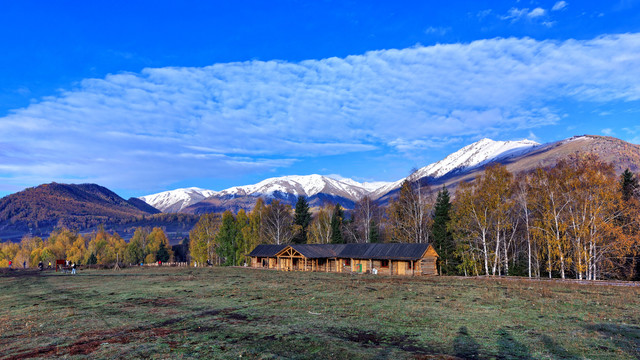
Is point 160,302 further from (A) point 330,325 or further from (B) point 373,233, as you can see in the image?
(B) point 373,233

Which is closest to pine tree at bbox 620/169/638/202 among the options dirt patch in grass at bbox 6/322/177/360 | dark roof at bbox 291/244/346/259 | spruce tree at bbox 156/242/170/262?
dark roof at bbox 291/244/346/259

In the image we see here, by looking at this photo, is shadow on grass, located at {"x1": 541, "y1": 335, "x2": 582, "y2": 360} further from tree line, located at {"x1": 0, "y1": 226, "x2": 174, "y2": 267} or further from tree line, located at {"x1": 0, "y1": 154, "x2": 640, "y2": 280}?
tree line, located at {"x1": 0, "y1": 226, "x2": 174, "y2": 267}

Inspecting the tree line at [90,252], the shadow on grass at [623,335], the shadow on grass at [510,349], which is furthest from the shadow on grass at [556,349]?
the tree line at [90,252]

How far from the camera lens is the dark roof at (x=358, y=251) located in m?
53.2

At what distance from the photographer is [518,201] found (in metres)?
48.5

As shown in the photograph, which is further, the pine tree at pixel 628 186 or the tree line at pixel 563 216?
the pine tree at pixel 628 186

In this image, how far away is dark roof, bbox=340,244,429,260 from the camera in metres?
52.5

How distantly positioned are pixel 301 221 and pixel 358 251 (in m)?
30.5

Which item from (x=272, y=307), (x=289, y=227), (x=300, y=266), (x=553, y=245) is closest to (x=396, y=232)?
(x=300, y=266)

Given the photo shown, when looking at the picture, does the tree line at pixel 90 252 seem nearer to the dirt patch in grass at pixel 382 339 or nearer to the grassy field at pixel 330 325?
the grassy field at pixel 330 325

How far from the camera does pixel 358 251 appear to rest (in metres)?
61.2

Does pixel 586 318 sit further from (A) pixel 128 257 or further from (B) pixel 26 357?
(A) pixel 128 257

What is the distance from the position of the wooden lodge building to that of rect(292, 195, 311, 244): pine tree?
1443 centimetres

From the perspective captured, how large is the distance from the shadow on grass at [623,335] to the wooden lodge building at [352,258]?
113 feet
